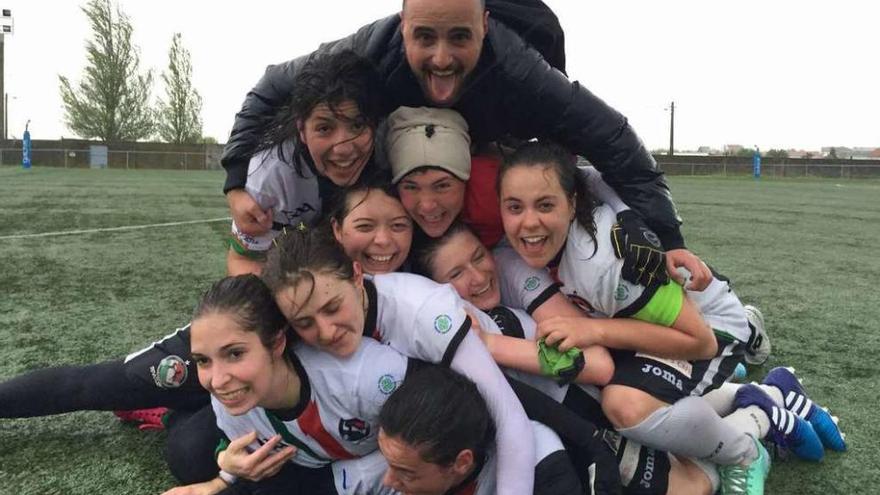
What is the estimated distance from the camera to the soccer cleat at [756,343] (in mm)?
3168

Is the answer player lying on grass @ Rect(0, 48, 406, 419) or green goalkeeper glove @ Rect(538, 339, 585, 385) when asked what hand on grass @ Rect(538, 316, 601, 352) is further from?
player lying on grass @ Rect(0, 48, 406, 419)

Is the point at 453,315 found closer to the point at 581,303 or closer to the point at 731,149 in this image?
the point at 581,303

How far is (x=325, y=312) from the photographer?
2014 millimetres

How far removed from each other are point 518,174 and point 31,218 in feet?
26.9

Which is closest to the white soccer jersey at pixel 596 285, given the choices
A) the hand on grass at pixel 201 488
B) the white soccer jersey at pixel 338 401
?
the white soccer jersey at pixel 338 401

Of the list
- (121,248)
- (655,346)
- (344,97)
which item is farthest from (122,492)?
(121,248)

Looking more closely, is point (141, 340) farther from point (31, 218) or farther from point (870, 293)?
point (31, 218)

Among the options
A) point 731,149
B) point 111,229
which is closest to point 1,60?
point 111,229

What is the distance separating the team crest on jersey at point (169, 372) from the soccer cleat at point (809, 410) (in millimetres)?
2307

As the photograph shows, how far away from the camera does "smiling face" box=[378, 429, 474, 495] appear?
1.85 metres

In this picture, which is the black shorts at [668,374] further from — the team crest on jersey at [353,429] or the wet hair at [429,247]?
the team crest on jersey at [353,429]

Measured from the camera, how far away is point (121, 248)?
21.4 ft

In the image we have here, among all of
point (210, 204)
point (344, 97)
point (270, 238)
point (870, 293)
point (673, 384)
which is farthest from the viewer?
point (210, 204)

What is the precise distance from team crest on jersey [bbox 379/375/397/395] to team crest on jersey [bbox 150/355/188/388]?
34.9 inches
